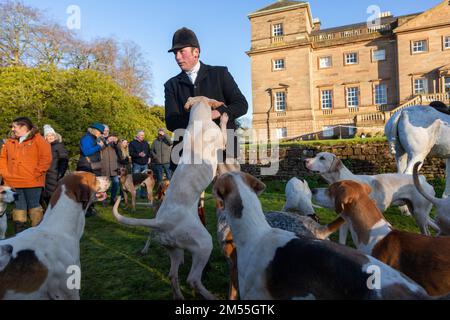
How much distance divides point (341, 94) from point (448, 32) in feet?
42.6

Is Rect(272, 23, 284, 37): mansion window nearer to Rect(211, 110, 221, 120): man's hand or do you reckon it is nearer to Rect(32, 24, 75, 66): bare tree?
Rect(32, 24, 75, 66): bare tree

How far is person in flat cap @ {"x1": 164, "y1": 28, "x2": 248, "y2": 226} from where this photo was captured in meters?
3.90

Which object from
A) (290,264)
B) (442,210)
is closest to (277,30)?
(442,210)

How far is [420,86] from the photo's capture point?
3638cm

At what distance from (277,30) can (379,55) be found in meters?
13.3

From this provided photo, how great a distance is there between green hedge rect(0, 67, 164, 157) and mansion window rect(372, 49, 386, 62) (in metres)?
33.1

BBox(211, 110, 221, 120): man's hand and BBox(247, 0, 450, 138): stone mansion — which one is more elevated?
BBox(247, 0, 450, 138): stone mansion

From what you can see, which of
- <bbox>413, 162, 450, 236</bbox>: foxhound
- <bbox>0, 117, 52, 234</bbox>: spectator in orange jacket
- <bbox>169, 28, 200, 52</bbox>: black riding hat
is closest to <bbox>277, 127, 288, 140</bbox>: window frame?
<bbox>0, 117, 52, 234</bbox>: spectator in orange jacket

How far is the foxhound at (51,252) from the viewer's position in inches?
102

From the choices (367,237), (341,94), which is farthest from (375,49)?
(367,237)

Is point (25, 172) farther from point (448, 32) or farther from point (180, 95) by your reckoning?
point (448, 32)

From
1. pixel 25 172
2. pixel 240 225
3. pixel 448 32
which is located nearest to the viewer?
pixel 240 225

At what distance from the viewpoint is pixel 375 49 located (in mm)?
38781

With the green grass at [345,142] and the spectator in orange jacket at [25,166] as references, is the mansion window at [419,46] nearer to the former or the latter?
the green grass at [345,142]
